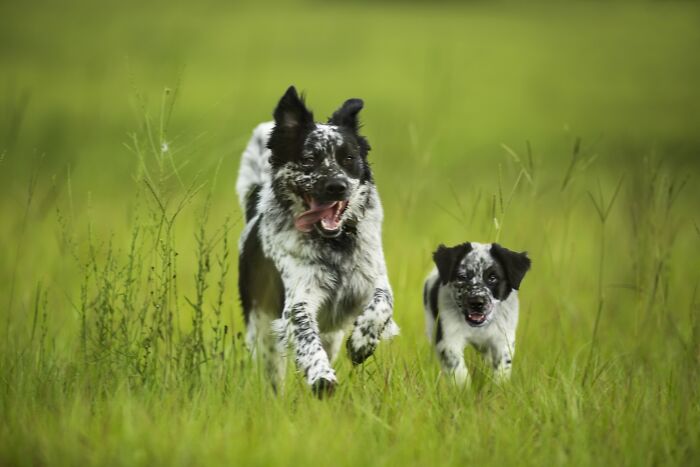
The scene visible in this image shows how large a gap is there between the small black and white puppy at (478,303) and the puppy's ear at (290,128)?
1.20 m

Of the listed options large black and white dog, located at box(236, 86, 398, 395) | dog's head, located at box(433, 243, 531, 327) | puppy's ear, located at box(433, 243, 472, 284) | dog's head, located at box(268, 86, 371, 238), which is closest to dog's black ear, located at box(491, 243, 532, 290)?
dog's head, located at box(433, 243, 531, 327)

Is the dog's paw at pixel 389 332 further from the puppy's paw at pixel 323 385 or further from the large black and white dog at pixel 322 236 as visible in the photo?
the puppy's paw at pixel 323 385

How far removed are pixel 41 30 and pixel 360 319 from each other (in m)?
25.7

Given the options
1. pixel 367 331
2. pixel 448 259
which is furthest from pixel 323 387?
pixel 448 259

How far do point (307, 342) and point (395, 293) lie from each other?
2.13 meters

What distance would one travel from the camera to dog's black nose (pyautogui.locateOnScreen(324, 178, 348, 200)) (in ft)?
16.0

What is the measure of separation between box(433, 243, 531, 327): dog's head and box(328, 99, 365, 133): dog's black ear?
1.01 metres

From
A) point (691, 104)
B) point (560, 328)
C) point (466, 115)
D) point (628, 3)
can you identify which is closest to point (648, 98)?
point (691, 104)

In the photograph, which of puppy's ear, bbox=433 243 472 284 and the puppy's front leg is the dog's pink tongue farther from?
the puppy's front leg

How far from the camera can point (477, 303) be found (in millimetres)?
5375

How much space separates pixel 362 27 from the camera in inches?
1259

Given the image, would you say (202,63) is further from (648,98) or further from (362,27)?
(648,98)

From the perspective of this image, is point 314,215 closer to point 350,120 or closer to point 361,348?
point 350,120

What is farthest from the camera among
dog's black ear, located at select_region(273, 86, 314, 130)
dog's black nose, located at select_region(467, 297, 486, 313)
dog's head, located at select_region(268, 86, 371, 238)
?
dog's black nose, located at select_region(467, 297, 486, 313)
